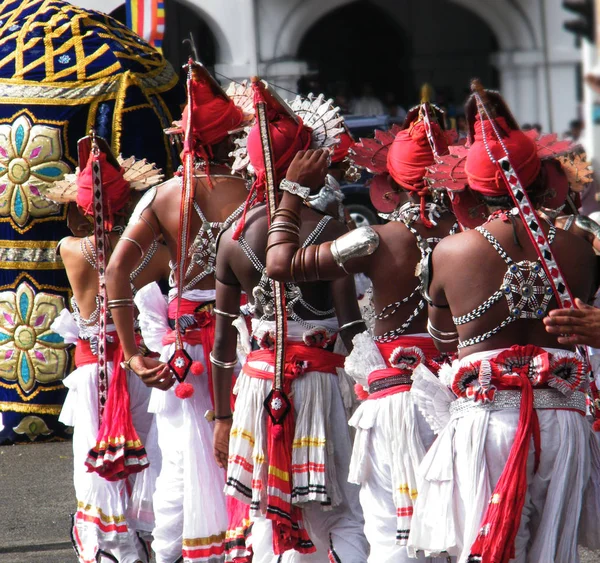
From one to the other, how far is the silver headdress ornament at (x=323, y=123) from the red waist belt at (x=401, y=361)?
816 mm

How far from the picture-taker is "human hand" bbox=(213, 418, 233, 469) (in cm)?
443

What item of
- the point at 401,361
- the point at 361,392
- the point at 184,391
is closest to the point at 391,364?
the point at 401,361

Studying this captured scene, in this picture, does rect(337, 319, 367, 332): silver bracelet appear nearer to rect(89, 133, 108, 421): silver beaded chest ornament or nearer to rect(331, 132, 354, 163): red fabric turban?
rect(331, 132, 354, 163): red fabric turban

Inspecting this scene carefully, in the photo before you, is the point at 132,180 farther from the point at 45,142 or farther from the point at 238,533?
the point at 45,142

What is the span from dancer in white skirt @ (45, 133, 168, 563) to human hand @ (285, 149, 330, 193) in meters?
1.61

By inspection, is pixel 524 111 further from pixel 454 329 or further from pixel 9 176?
pixel 9 176

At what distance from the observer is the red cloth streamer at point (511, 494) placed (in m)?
3.14

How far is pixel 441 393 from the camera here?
348 cm

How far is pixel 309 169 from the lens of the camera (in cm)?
375

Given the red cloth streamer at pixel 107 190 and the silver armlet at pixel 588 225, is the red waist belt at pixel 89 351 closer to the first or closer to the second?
the red cloth streamer at pixel 107 190

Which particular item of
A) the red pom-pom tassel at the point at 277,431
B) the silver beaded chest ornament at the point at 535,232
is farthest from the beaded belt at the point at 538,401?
the red pom-pom tassel at the point at 277,431

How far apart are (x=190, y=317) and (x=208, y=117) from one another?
877 millimetres

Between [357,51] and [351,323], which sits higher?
[357,51]

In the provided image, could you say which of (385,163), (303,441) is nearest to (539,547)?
(303,441)
